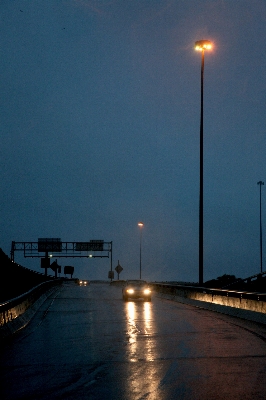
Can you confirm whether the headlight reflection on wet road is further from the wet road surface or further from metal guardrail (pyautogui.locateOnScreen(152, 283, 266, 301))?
metal guardrail (pyautogui.locateOnScreen(152, 283, 266, 301))

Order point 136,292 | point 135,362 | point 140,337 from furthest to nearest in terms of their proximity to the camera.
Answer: point 136,292 → point 140,337 → point 135,362

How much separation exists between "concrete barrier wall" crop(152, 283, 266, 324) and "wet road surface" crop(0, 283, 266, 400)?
4.90 feet

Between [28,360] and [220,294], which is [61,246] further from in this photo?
[28,360]

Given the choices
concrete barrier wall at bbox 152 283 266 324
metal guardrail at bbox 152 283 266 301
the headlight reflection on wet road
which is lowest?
the headlight reflection on wet road

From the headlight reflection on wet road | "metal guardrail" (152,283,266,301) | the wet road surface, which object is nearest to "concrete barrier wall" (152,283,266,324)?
"metal guardrail" (152,283,266,301)

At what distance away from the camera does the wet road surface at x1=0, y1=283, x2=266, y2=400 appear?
8875 millimetres

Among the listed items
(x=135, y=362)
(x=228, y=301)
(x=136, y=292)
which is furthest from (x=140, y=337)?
(x=136, y=292)

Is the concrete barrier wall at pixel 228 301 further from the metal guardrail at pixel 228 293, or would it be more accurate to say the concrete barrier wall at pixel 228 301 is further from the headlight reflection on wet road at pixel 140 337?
the headlight reflection on wet road at pixel 140 337

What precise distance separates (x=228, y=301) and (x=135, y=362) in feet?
50.1

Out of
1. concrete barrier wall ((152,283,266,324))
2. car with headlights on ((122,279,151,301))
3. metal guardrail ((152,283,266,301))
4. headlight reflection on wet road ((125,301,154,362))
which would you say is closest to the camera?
headlight reflection on wet road ((125,301,154,362))

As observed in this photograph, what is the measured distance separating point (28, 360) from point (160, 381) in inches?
135

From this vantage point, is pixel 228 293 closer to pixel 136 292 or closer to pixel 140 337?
pixel 140 337

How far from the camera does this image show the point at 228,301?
26.4 meters

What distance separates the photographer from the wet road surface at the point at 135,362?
29.1 feet
